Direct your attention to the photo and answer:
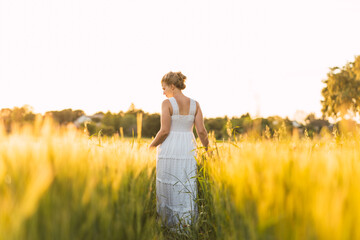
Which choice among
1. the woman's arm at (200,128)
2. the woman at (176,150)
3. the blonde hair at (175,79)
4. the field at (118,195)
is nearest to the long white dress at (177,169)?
the woman at (176,150)

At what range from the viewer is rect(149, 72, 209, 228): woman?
16.2ft

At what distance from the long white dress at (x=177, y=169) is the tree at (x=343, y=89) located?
120 ft

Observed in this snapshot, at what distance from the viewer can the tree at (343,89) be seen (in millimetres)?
36969

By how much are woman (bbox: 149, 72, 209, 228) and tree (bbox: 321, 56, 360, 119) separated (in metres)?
36.6

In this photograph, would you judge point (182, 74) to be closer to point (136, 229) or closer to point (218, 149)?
point (218, 149)

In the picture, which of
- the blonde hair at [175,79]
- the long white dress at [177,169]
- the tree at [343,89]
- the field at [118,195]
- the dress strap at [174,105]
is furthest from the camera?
the tree at [343,89]

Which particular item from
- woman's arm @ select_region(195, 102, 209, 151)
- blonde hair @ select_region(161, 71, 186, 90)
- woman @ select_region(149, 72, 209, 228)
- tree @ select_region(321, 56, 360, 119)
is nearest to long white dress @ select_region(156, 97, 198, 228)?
woman @ select_region(149, 72, 209, 228)

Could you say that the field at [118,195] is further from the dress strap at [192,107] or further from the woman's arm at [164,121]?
the dress strap at [192,107]

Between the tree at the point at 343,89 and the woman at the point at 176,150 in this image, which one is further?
the tree at the point at 343,89

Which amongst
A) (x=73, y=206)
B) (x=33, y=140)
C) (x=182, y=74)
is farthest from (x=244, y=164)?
(x=182, y=74)

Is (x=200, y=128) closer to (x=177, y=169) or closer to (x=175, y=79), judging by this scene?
(x=177, y=169)

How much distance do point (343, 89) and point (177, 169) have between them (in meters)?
39.8

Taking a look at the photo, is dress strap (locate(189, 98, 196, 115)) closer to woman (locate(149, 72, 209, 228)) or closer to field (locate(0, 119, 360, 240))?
woman (locate(149, 72, 209, 228))

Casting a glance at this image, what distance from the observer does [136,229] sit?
2.38 metres
